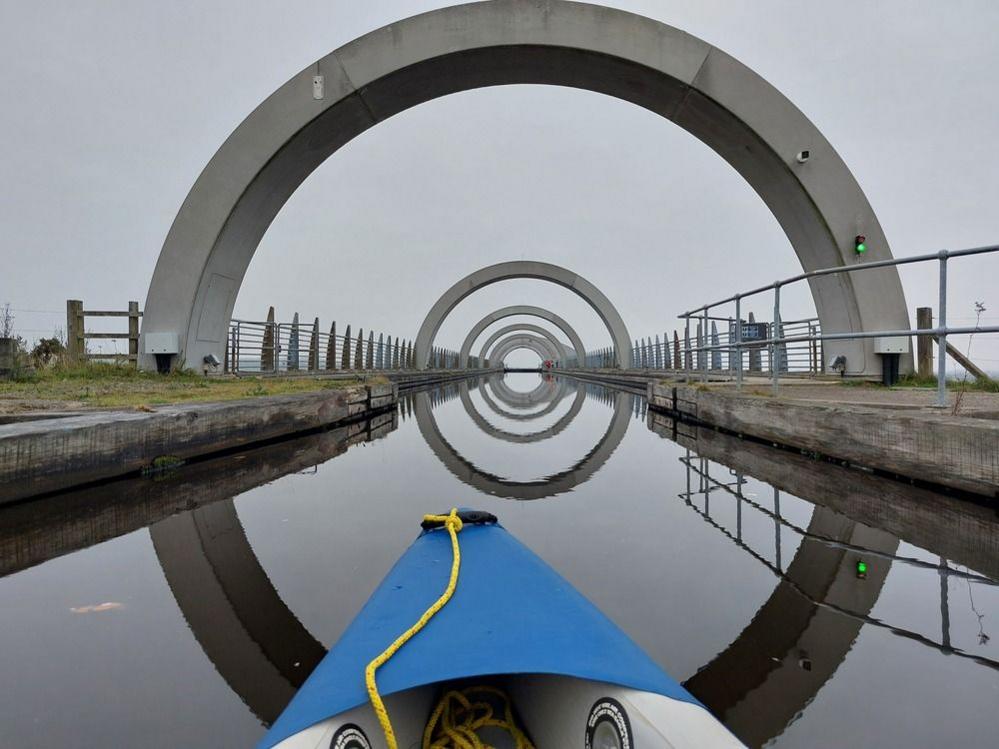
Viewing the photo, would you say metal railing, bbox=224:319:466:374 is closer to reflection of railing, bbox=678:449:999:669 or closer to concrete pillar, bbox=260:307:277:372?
concrete pillar, bbox=260:307:277:372

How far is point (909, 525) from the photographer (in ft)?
8.41

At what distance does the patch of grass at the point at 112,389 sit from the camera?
465 centimetres

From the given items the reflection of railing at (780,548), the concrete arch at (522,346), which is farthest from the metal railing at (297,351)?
the concrete arch at (522,346)

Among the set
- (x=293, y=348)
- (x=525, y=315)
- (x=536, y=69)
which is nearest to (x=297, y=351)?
(x=293, y=348)

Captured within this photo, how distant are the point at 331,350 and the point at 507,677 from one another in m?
16.8

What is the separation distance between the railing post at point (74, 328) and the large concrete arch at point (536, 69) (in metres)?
1.34

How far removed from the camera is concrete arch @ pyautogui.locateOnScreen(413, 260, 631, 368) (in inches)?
1073

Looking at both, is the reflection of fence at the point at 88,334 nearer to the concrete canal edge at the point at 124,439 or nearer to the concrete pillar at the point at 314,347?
the concrete canal edge at the point at 124,439

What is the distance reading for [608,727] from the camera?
839 mm

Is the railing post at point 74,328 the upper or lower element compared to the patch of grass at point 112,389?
upper

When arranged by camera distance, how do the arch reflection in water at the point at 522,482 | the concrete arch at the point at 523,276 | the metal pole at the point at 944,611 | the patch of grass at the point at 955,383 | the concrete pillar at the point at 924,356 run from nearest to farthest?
the metal pole at the point at 944,611, the arch reflection in water at the point at 522,482, the patch of grass at the point at 955,383, the concrete pillar at the point at 924,356, the concrete arch at the point at 523,276

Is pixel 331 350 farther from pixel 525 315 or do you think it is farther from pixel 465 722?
pixel 525 315

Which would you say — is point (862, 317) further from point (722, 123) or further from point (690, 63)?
point (690, 63)

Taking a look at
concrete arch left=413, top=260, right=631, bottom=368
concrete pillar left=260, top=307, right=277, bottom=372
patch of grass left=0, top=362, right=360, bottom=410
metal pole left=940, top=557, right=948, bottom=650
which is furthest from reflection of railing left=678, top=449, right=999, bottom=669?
concrete arch left=413, top=260, right=631, bottom=368
